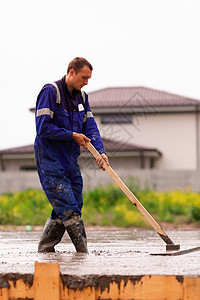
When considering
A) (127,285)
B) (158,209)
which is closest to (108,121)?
(158,209)

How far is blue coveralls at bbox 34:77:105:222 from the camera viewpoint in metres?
5.68

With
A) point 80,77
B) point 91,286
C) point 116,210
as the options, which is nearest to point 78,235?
point 80,77

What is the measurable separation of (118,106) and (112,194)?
15136 mm

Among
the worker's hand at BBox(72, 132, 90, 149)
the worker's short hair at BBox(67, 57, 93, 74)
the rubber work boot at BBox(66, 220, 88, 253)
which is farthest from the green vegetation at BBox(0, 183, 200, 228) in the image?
the worker's short hair at BBox(67, 57, 93, 74)

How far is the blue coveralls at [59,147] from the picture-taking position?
5.68 m

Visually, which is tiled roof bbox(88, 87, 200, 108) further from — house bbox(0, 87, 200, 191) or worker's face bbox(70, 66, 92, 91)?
worker's face bbox(70, 66, 92, 91)

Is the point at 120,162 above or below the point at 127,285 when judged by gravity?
below

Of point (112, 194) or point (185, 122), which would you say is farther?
point (185, 122)

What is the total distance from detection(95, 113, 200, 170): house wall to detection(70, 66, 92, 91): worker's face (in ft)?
84.8

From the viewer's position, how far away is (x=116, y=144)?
30.8 metres

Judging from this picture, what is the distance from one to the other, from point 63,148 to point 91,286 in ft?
7.24

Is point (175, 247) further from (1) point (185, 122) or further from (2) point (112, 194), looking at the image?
(1) point (185, 122)

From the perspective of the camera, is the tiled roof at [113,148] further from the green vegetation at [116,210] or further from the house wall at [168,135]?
the green vegetation at [116,210]

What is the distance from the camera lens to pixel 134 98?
33.8 meters
